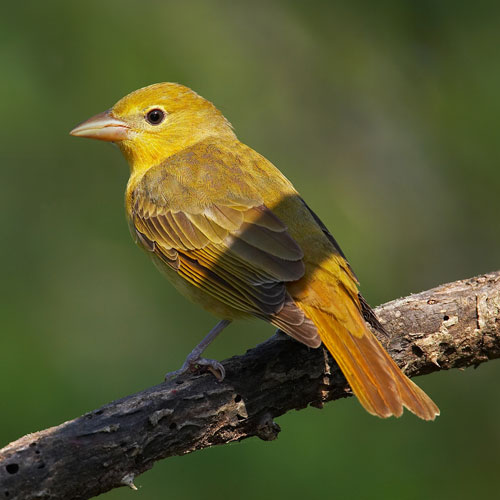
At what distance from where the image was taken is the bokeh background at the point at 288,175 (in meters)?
5.33

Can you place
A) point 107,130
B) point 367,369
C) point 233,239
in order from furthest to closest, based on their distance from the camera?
1. point 107,130
2. point 233,239
3. point 367,369

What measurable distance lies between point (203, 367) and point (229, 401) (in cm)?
24

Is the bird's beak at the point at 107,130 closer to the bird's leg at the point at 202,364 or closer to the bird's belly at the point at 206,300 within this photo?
the bird's belly at the point at 206,300

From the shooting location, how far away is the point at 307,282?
3912mm

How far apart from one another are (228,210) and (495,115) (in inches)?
149

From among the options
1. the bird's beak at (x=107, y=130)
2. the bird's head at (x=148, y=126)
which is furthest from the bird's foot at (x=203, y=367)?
the bird's beak at (x=107, y=130)

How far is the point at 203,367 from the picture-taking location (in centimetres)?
397

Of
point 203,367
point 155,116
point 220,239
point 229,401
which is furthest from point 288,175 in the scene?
point 229,401

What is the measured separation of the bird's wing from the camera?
12.6 ft

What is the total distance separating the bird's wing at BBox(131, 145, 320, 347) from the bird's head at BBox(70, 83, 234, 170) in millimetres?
209

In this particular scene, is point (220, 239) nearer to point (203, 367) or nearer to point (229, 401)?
point (203, 367)

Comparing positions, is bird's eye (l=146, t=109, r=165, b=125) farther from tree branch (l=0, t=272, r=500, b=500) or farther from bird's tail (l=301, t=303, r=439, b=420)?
bird's tail (l=301, t=303, r=439, b=420)

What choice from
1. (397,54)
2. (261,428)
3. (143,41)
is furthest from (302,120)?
(261,428)

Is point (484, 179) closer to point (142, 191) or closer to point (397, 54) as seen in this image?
point (397, 54)
